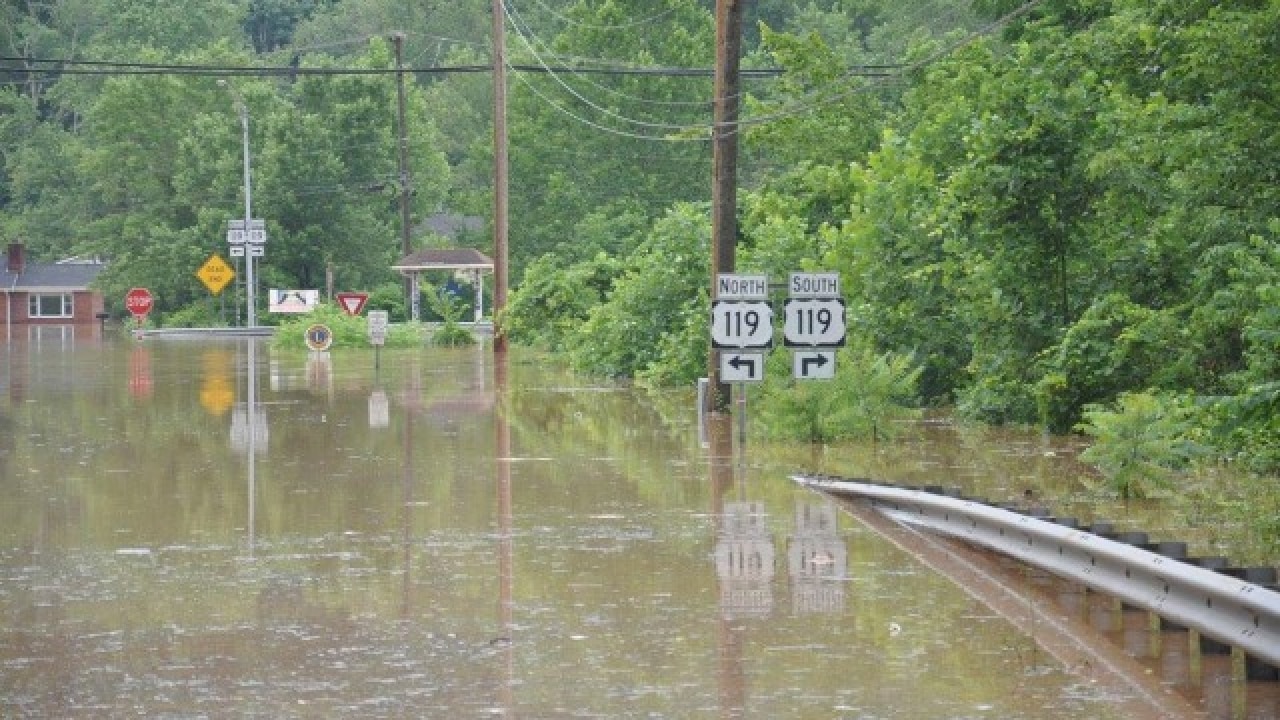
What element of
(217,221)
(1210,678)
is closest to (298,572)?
(1210,678)

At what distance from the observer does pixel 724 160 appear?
28.9m

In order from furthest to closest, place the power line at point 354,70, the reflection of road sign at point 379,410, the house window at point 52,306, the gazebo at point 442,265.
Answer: the house window at point 52,306 → the gazebo at point 442,265 → the power line at point 354,70 → the reflection of road sign at point 379,410

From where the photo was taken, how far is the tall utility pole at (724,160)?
2853 cm

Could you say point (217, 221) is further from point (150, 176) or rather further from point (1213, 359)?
point (1213, 359)

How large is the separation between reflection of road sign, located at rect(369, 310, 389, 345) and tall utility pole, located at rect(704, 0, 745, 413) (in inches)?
731

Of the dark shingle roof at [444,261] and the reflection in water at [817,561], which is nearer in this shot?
the reflection in water at [817,561]

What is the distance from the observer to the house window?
382 feet

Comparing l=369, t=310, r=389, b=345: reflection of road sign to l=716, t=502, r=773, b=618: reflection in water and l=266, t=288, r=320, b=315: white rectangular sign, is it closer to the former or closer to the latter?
l=266, t=288, r=320, b=315: white rectangular sign

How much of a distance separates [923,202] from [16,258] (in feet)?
296

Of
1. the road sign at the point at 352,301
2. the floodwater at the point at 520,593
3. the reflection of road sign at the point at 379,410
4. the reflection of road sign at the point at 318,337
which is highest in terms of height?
the road sign at the point at 352,301

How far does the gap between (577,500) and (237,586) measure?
215 inches

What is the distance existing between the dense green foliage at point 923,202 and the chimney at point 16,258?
20.2 meters

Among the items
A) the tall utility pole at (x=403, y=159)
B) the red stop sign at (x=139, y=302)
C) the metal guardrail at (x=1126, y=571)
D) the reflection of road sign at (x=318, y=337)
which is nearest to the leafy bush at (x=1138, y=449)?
the metal guardrail at (x=1126, y=571)

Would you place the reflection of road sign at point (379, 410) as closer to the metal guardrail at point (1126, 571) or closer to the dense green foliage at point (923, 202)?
the dense green foliage at point (923, 202)
